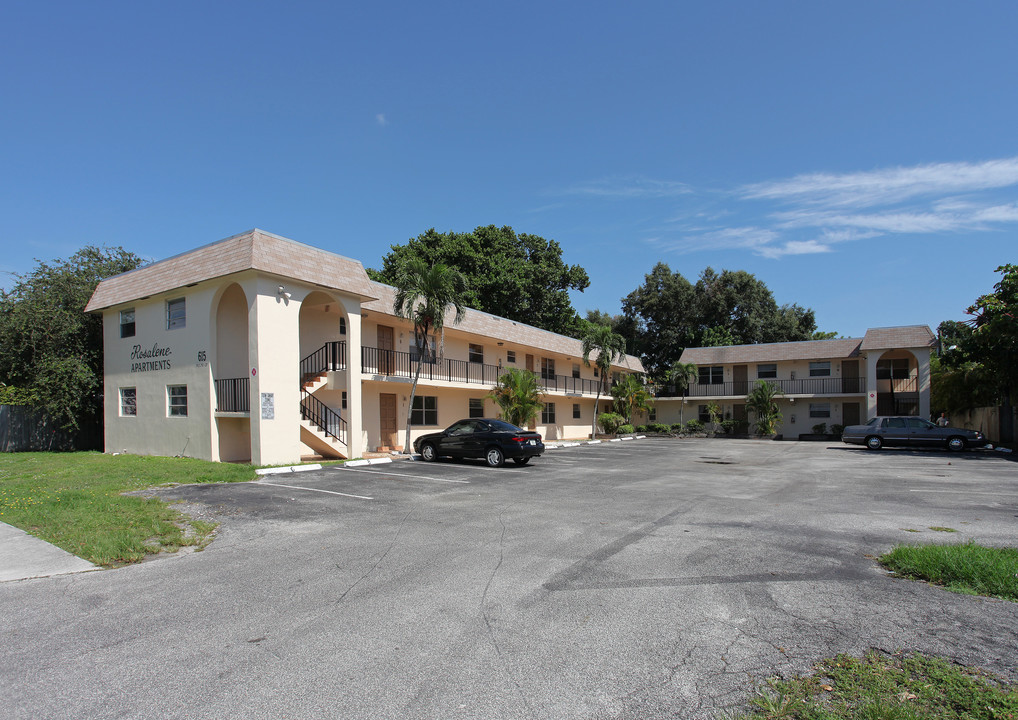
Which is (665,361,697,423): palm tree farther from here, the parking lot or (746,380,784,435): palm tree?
the parking lot

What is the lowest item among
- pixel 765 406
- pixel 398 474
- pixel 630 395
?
pixel 398 474

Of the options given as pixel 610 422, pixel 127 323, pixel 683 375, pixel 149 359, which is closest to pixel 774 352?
pixel 683 375

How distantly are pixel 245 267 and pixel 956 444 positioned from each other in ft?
93.4

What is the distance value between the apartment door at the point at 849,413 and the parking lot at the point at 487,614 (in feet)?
112

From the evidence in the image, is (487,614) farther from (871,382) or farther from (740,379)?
(740,379)

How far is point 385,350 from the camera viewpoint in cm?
2338

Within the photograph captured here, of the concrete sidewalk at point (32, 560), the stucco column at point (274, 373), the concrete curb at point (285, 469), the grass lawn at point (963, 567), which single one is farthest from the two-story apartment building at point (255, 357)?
the grass lawn at point (963, 567)

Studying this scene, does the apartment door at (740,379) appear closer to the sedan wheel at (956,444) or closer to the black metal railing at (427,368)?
the sedan wheel at (956,444)

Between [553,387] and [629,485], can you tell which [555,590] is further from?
[553,387]

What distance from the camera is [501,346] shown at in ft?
105

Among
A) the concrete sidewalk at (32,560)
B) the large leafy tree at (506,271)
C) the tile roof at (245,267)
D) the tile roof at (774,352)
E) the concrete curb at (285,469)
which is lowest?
the concrete curb at (285,469)

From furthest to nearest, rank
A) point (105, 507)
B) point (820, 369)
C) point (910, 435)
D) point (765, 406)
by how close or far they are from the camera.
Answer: point (820, 369) → point (765, 406) → point (910, 435) → point (105, 507)

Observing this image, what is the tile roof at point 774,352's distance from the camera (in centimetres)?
4172

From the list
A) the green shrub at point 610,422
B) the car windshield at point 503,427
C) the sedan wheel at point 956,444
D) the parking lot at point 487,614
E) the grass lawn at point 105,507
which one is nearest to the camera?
the parking lot at point 487,614
